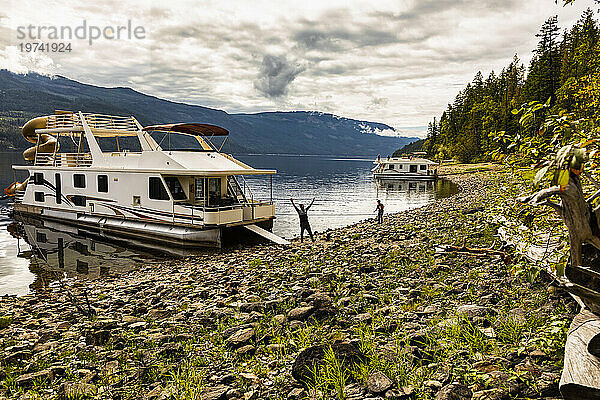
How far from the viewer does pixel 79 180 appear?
26.0 metres

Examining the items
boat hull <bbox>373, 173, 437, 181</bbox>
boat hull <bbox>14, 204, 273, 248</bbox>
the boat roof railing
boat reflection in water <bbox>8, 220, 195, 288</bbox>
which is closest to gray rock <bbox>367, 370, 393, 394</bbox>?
boat reflection in water <bbox>8, 220, 195, 288</bbox>

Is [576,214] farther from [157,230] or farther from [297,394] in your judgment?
[157,230]

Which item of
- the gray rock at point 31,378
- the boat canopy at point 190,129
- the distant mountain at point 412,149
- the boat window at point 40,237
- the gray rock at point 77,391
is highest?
Result: the distant mountain at point 412,149

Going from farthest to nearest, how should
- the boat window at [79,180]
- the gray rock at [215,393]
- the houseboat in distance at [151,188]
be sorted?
the boat window at [79,180]
the houseboat in distance at [151,188]
the gray rock at [215,393]

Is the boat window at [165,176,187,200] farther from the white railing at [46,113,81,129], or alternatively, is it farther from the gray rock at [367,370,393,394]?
the gray rock at [367,370,393,394]

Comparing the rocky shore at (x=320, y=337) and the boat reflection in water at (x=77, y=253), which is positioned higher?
the rocky shore at (x=320, y=337)

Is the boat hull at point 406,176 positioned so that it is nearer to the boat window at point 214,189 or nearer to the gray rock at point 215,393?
the boat window at point 214,189

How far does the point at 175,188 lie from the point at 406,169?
6097 cm

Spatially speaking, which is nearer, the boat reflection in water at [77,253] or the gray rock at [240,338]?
the gray rock at [240,338]

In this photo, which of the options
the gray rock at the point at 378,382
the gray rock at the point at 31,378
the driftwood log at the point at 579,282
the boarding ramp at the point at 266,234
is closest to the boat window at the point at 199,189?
the boarding ramp at the point at 266,234

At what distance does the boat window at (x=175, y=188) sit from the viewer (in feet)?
72.1

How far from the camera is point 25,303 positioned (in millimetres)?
12070

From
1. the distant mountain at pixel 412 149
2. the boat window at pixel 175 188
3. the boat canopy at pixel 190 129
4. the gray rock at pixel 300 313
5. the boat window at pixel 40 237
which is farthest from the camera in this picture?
the distant mountain at pixel 412 149

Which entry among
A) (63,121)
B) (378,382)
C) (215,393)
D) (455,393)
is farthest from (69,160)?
(455,393)
